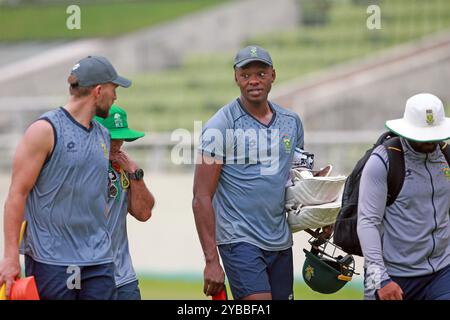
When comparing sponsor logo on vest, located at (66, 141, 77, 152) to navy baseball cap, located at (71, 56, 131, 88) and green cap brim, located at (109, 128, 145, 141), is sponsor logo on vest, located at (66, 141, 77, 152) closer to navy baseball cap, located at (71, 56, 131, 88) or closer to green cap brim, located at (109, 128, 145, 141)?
navy baseball cap, located at (71, 56, 131, 88)

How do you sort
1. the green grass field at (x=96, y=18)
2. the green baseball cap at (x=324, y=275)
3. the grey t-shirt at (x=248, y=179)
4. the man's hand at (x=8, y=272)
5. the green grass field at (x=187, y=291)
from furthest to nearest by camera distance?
1. the green grass field at (x=96, y=18)
2. the green grass field at (x=187, y=291)
3. the green baseball cap at (x=324, y=275)
4. the grey t-shirt at (x=248, y=179)
5. the man's hand at (x=8, y=272)

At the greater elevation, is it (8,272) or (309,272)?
(8,272)

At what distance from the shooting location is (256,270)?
20.7 feet

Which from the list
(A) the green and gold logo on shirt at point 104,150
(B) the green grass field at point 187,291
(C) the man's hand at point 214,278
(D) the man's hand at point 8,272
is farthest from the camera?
(B) the green grass field at point 187,291

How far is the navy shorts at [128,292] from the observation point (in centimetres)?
645

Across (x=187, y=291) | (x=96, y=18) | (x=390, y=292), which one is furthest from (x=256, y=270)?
(x=96, y=18)

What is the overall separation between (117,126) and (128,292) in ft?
3.41

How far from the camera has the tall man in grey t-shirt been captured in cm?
629

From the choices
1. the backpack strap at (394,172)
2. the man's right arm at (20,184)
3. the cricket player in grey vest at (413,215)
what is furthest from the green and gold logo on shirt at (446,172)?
the man's right arm at (20,184)

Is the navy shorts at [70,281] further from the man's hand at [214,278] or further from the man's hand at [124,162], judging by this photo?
the man's hand at [124,162]

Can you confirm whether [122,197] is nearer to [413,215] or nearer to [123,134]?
[123,134]

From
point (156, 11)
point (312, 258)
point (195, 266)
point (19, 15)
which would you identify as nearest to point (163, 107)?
point (156, 11)

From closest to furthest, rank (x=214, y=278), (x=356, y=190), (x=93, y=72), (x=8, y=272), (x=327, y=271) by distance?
(x=8, y=272), (x=93, y=72), (x=356, y=190), (x=214, y=278), (x=327, y=271)

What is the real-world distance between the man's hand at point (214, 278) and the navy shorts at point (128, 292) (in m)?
0.52
